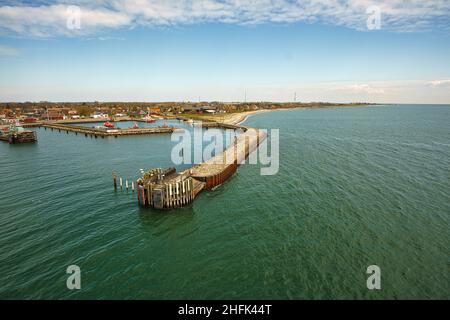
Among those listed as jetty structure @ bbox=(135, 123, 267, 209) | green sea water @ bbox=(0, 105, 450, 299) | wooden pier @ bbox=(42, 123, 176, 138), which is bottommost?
green sea water @ bbox=(0, 105, 450, 299)

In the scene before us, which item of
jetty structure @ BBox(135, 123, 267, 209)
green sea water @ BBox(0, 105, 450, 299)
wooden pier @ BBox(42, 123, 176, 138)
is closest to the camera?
green sea water @ BBox(0, 105, 450, 299)

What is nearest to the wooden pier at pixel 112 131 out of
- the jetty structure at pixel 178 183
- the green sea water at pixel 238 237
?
the green sea water at pixel 238 237

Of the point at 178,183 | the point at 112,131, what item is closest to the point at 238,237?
the point at 178,183

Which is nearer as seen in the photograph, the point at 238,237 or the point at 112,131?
the point at 238,237

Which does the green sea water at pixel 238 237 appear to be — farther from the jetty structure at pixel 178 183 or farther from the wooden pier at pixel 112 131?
the wooden pier at pixel 112 131

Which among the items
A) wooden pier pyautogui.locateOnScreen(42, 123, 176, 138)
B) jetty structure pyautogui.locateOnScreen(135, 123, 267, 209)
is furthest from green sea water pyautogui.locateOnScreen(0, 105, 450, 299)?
wooden pier pyautogui.locateOnScreen(42, 123, 176, 138)

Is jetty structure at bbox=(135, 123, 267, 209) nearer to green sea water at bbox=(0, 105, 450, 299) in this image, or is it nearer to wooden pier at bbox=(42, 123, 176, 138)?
green sea water at bbox=(0, 105, 450, 299)

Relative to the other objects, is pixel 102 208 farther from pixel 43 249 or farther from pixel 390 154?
pixel 390 154

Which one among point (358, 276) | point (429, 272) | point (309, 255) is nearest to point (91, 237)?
point (309, 255)

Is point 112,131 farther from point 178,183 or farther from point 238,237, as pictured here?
point 238,237
